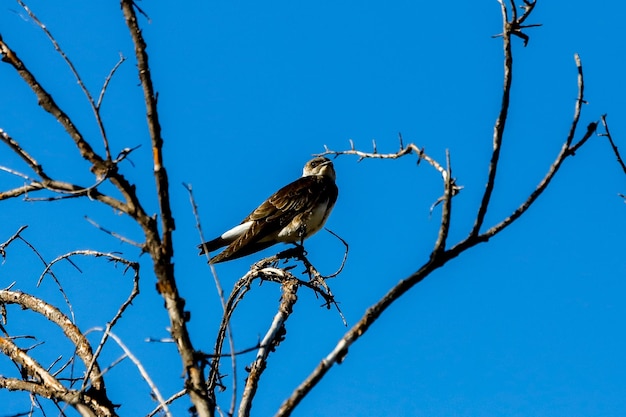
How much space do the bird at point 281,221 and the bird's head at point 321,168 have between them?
691mm

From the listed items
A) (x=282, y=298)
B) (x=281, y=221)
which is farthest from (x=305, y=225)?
(x=282, y=298)

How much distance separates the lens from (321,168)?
1005 cm

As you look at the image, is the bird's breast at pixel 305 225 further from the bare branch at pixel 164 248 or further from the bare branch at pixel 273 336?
the bare branch at pixel 164 248

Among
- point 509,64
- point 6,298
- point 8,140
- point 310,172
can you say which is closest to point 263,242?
point 310,172

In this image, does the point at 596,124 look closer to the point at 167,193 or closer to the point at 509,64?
the point at 509,64

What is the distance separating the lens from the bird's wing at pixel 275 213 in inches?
334

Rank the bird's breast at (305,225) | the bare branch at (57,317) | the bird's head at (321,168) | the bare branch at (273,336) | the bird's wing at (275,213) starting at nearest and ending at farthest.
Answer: the bare branch at (273,336), the bare branch at (57,317), the bird's wing at (275,213), the bird's breast at (305,225), the bird's head at (321,168)

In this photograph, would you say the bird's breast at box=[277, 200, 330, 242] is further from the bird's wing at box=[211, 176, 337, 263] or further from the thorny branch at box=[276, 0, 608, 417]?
the thorny branch at box=[276, 0, 608, 417]

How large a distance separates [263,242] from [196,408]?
515 cm

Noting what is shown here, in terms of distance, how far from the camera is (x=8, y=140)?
368 cm

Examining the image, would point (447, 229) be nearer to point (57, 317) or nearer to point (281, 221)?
point (57, 317)

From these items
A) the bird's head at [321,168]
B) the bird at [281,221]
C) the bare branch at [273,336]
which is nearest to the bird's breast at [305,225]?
the bird at [281,221]

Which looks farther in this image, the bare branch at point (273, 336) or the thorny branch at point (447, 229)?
the bare branch at point (273, 336)

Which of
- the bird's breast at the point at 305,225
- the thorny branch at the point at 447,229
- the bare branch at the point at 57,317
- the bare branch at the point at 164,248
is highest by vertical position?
the bird's breast at the point at 305,225
